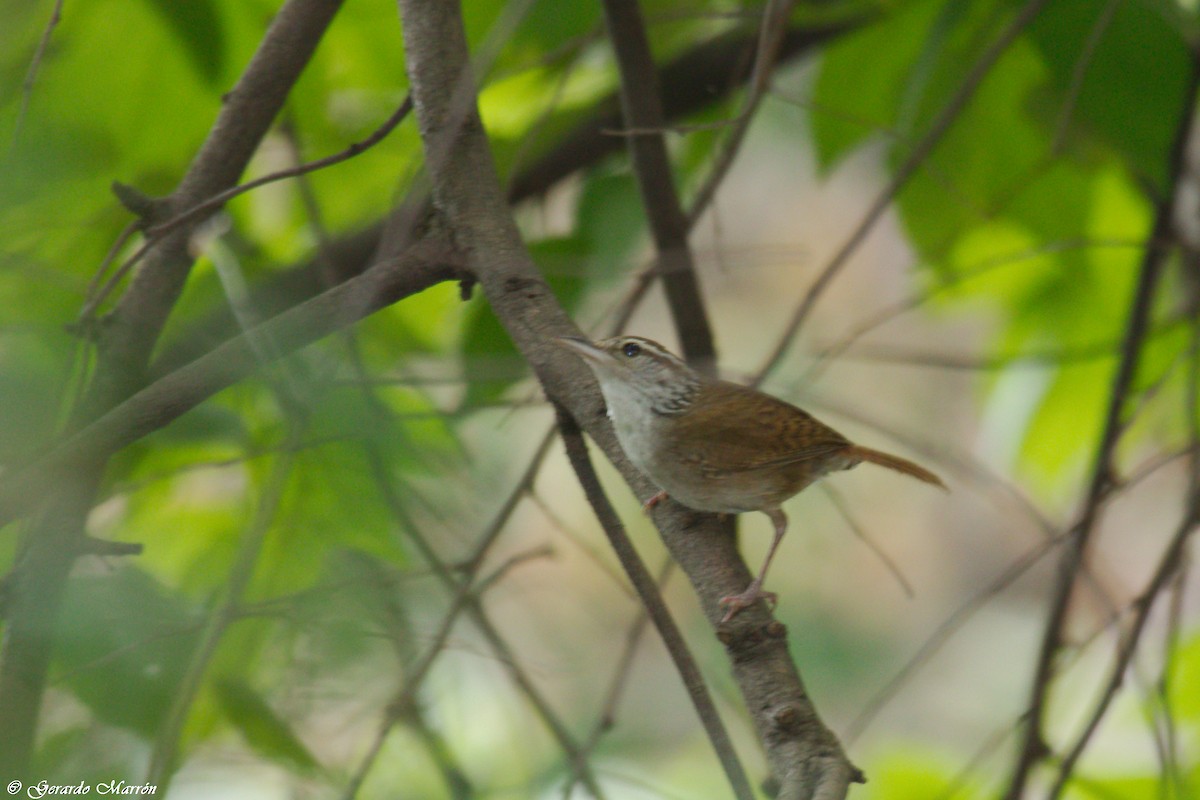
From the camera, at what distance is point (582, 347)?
214 centimetres

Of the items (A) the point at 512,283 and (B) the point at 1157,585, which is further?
(B) the point at 1157,585

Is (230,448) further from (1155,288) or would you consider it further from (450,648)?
(1155,288)

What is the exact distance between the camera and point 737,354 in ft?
27.7

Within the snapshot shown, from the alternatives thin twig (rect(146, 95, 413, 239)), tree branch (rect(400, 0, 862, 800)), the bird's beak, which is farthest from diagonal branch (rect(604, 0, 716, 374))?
thin twig (rect(146, 95, 413, 239))

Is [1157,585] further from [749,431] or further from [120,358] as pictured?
[120,358]

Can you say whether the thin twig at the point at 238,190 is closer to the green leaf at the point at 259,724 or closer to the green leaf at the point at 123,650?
the green leaf at the point at 123,650

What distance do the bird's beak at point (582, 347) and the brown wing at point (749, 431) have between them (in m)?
0.40

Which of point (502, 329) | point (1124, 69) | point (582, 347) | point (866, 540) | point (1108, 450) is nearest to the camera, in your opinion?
point (582, 347)

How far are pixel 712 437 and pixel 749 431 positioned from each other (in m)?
0.12

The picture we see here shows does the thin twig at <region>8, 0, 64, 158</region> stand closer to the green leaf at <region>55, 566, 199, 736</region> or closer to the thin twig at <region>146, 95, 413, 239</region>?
the thin twig at <region>146, 95, 413, 239</region>

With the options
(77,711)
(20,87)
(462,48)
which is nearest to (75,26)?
(20,87)

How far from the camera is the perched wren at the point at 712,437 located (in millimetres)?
2502

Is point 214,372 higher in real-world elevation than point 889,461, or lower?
lower

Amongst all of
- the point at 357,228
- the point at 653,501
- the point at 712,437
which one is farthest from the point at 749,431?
the point at 357,228
